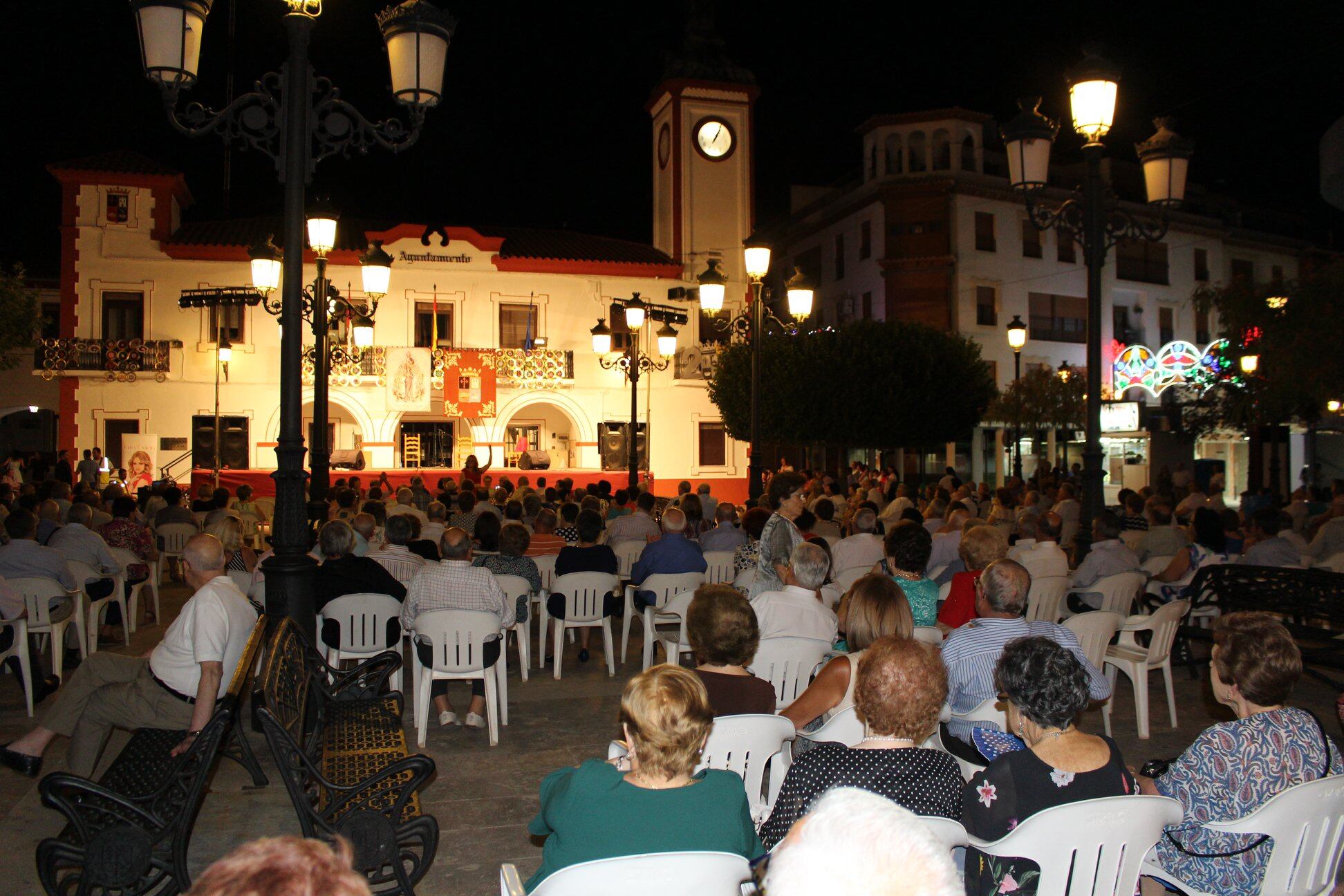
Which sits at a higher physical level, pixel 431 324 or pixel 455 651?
pixel 431 324

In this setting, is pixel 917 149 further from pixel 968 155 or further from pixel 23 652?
pixel 23 652

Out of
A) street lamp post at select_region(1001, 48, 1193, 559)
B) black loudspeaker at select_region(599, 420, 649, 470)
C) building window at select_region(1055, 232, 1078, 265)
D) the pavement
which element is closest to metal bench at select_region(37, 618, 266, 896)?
the pavement

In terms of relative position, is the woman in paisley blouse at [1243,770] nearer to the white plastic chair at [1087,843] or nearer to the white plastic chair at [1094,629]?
the white plastic chair at [1087,843]

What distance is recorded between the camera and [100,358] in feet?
81.7

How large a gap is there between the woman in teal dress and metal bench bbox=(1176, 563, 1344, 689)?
191 inches

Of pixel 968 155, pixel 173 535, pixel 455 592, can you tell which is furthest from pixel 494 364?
pixel 455 592

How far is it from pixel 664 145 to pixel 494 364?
868cm

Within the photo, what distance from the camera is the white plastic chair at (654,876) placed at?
2.23 m

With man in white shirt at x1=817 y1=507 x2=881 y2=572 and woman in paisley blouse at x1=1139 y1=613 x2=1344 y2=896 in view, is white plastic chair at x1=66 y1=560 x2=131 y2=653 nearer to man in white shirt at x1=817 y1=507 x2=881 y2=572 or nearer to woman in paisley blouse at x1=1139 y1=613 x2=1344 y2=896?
man in white shirt at x1=817 y1=507 x2=881 y2=572

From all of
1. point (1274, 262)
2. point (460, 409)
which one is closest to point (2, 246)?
point (460, 409)

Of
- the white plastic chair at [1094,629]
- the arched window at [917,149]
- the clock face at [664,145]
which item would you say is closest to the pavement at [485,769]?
the white plastic chair at [1094,629]

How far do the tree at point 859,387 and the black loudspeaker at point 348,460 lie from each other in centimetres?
913

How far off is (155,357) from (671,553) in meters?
21.6

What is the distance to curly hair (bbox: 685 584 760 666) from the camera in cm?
412
